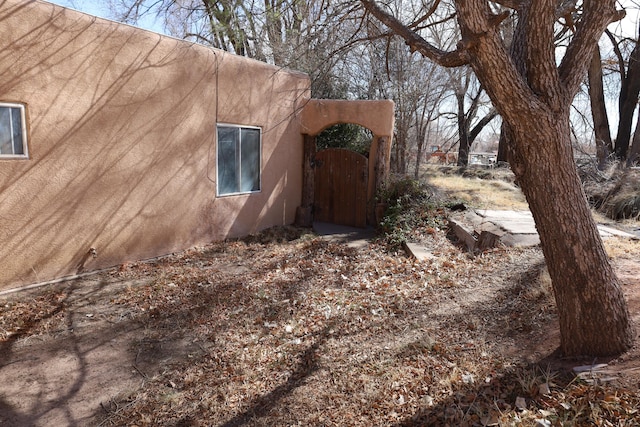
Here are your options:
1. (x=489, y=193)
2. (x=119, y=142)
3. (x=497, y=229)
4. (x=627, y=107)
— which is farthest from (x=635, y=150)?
(x=119, y=142)

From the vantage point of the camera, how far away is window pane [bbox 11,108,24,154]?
16.4 ft

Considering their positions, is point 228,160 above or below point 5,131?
below

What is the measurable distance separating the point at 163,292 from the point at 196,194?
2.37 m

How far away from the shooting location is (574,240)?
118 inches

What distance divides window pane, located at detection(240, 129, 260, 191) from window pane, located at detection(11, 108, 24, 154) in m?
3.84

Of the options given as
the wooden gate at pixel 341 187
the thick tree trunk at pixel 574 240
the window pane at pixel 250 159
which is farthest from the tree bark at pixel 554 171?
the wooden gate at pixel 341 187

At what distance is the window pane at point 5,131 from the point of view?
4891 millimetres

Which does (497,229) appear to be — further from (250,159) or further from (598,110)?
(598,110)

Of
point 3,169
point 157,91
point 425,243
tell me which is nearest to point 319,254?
point 425,243

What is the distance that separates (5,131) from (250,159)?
4.26 metres

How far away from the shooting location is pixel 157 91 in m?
6.55

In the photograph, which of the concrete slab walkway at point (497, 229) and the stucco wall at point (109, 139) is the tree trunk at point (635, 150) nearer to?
the concrete slab walkway at point (497, 229)

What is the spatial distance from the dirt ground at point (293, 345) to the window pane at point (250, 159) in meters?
2.60

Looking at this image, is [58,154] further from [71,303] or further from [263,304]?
[263,304]
